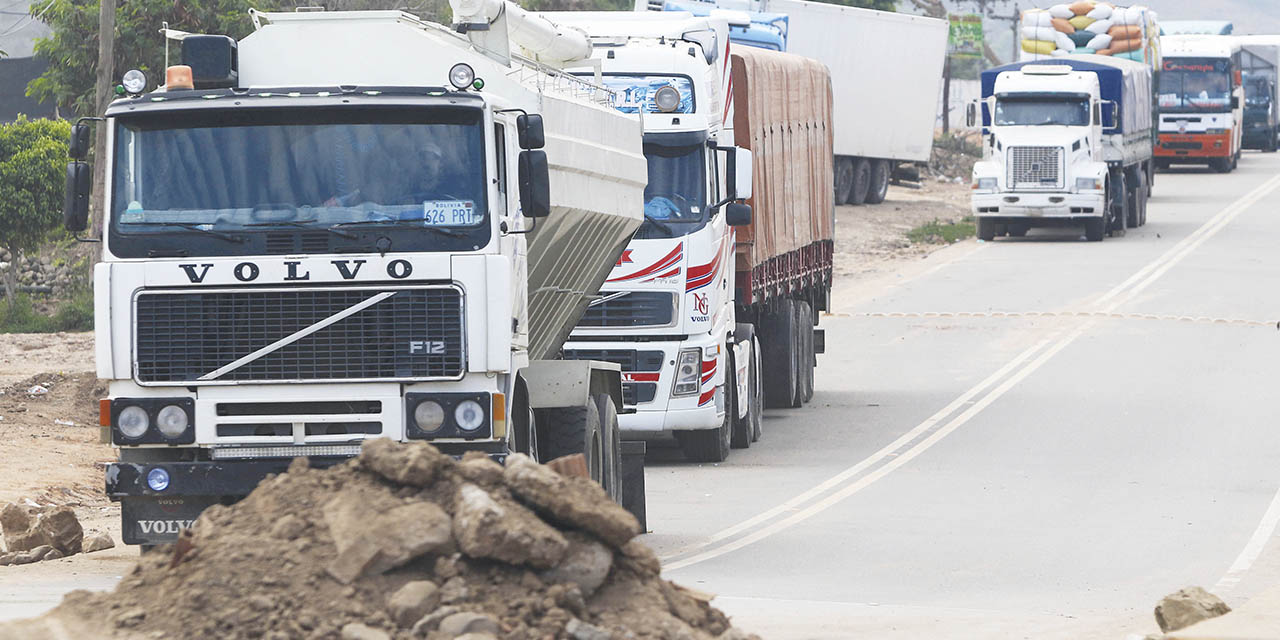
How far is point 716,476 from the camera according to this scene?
16.5 meters

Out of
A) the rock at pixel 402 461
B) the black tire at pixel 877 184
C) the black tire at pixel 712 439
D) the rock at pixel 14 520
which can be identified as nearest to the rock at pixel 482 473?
the rock at pixel 402 461

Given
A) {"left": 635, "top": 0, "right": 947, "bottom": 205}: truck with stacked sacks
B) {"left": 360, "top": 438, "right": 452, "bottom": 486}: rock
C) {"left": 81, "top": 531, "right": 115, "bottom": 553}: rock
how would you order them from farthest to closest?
{"left": 635, "top": 0, "right": 947, "bottom": 205}: truck with stacked sacks → {"left": 81, "top": 531, "right": 115, "bottom": 553}: rock → {"left": 360, "top": 438, "right": 452, "bottom": 486}: rock

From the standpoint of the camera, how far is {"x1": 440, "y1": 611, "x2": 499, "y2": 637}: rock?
733 cm

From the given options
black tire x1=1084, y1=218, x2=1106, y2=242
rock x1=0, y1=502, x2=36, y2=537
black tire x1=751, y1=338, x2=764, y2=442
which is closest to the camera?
rock x1=0, y1=502, x2=36, y2=537

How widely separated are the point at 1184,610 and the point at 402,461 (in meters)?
3.88

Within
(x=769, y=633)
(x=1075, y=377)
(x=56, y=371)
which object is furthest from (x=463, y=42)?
(x=1075, y=377)

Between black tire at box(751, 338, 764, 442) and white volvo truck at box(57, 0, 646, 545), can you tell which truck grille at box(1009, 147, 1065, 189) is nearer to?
black tire at box(751, 338, 764, 442)

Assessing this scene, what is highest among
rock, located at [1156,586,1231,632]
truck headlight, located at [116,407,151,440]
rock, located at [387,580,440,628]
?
truck headlight, located at [116,407,151,440]

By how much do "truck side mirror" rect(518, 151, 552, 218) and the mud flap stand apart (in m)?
2.32

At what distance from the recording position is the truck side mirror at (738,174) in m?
16.3

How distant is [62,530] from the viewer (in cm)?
1195

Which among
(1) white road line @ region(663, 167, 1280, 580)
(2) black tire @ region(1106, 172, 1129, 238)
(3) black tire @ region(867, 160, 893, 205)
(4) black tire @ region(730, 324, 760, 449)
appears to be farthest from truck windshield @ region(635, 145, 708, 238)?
(3) black tire @ region(867, 160, 893, 205)

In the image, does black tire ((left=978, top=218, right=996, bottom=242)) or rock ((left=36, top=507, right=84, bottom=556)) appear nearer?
rock ((left=36, top=507, right=84, bottom=556))

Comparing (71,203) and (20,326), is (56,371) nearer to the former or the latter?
(20,326)
